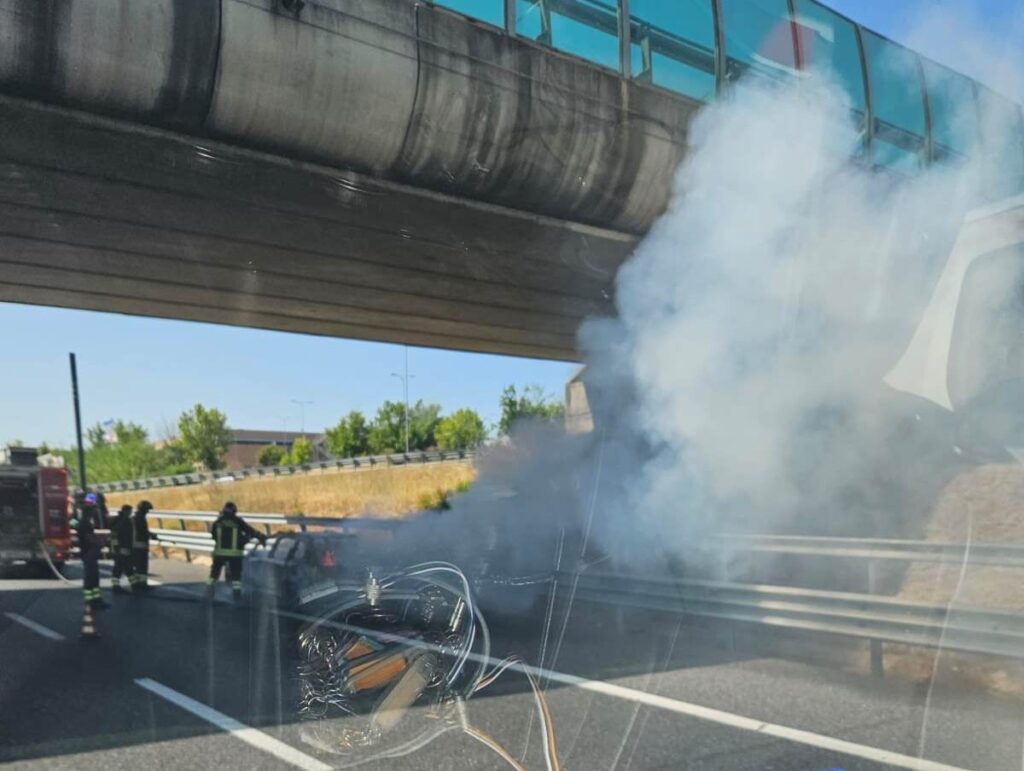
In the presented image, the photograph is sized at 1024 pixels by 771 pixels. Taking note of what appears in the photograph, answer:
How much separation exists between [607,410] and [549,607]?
1806 millimetres

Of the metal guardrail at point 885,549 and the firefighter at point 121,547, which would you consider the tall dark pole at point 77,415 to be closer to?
the firefighter at point 121,547

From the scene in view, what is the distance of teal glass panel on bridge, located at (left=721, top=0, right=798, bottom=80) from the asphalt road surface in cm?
363

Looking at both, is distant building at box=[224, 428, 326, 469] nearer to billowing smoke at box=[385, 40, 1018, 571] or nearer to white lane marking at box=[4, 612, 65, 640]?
billowing smoke at box=[385, 40, 1018, 571]

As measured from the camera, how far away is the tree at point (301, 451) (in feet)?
13.0

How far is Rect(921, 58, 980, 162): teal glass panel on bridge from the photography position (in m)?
4.07

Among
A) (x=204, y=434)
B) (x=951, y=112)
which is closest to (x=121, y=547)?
(x=204, y=434)

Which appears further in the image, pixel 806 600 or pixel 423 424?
pixel 806 600

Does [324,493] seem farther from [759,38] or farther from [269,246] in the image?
[759,38]

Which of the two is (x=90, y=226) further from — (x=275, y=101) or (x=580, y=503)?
(x=580, y=503)

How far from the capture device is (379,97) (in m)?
6.02

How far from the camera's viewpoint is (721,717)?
4.07 metres

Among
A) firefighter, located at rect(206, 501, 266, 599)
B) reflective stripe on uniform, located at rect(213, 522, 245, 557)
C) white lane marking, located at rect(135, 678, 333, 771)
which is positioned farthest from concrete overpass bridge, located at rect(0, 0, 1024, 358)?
white lane marking, located at rect(135, 678, 333, 771)

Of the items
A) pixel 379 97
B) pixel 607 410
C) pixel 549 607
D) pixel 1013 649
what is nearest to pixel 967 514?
pixel 1013 649

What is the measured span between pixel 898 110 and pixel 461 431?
3.14 meters
